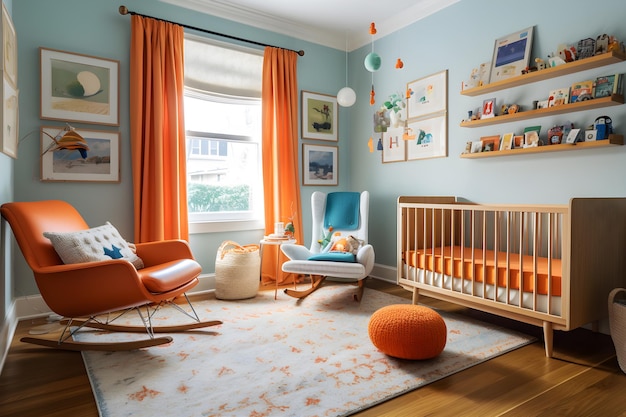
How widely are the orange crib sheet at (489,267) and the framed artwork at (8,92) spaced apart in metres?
2.59

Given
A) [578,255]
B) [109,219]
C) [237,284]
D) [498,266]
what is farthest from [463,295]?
[109,219]

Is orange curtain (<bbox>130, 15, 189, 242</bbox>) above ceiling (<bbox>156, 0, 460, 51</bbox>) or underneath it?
underneath

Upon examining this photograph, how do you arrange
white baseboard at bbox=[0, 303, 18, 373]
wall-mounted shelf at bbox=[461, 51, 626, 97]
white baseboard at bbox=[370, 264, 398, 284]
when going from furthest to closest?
white baseboard at bbox=[370, 264, 398, 284] → wall-mounted shelf at bbox=[461, 51, 626, 97] → white baseboard at bbox=[0, 303, 18, 373]

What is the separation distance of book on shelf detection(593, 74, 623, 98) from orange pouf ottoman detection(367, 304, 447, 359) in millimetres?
1679

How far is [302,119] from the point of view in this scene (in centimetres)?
411

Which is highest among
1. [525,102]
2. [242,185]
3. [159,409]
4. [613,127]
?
[525,102]

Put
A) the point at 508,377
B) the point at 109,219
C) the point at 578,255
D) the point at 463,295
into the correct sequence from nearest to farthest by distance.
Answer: the point at 508,377, the point at 578,255, the point at 463,295, the point at 109,219

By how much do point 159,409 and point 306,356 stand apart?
77 centimetres

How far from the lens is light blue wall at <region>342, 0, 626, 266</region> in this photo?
2.48m

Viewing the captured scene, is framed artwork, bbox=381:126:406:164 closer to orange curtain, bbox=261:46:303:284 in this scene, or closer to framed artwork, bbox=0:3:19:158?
orange curtain, bbox=261:46:303:284

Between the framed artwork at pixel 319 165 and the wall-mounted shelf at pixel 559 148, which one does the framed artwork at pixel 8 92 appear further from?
the wall-mounted shelf at pixel 559 148

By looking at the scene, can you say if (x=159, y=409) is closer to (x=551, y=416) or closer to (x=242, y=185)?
(x=551, y=416)

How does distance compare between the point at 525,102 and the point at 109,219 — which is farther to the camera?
the point at 109,219

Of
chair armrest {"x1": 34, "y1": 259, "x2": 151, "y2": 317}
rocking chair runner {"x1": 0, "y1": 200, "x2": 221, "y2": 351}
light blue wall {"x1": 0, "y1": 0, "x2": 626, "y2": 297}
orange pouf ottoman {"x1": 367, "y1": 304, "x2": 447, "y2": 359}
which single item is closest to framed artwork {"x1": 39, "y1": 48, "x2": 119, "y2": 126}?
light blue wall {"x1": 0, "y1": 0, "x2": 626, "y2": 297}
